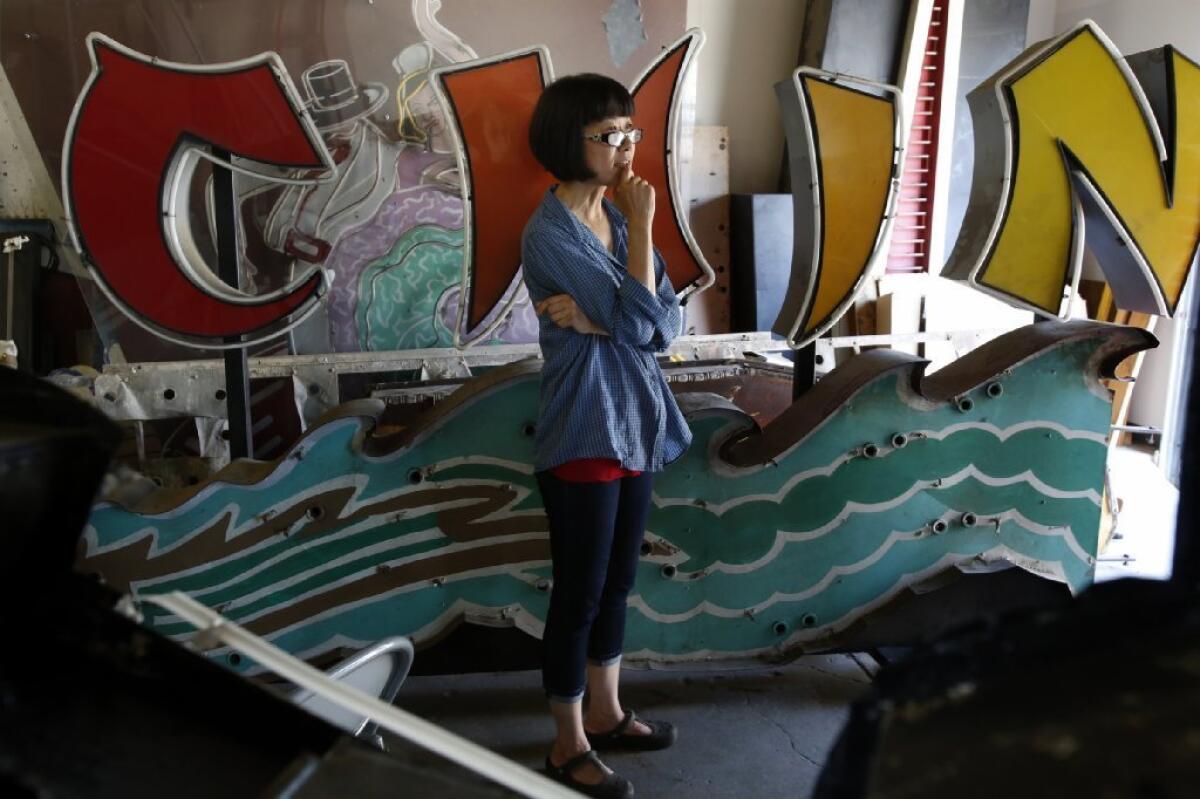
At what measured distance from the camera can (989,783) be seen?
66cm

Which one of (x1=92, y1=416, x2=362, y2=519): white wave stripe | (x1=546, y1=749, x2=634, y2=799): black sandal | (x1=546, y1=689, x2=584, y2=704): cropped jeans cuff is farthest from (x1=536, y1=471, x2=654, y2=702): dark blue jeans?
(x1=92, y1=416, x2=362, y2=519): white wave stripe

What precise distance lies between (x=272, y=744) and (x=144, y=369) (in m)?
3.42

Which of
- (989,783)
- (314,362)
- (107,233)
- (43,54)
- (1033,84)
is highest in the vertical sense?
(43,54)

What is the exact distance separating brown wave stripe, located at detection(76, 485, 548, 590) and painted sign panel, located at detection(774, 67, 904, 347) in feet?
3.31

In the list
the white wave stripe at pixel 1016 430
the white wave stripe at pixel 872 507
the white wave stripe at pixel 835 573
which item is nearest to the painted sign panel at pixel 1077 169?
the white wave stripe at pixel 1016 430

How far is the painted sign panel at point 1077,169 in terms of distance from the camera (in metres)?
2.71

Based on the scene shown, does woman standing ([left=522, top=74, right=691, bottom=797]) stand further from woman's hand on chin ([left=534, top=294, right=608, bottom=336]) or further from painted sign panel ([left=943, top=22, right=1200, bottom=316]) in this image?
painted sign panel ([left=943, top=22, right=1200, bottom=316])

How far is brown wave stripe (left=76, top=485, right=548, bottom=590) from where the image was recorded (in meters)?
2.74

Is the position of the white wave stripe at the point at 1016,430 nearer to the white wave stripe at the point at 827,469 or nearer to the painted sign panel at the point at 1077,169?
the white wave stripe at the point at 827,469

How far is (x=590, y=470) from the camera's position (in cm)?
228

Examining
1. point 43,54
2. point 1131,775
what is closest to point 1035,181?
point 1131,775

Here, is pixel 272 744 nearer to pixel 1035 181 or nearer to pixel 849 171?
pixel 849 171

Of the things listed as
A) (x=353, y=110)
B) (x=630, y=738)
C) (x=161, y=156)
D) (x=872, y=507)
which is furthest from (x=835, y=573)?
(x=353, y=110)

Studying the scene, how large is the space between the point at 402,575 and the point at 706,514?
88 centimetres
